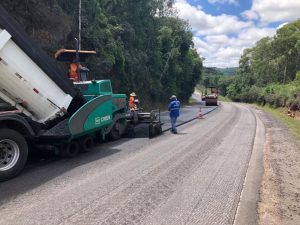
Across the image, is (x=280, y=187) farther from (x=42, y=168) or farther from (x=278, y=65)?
(x=278, y=65)

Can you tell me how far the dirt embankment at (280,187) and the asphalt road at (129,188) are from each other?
515mm

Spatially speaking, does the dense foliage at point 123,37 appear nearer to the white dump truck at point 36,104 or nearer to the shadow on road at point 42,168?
the white dump truck at point 36,104

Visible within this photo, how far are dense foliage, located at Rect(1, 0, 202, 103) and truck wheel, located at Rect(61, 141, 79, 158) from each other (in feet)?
32.1

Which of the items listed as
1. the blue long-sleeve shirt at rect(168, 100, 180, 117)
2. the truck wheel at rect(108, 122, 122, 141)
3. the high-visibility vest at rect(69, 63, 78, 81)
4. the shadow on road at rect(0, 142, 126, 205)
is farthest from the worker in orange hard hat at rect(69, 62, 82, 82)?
the blue long-sleeve shirt at rect(168, 100, 180, 117)

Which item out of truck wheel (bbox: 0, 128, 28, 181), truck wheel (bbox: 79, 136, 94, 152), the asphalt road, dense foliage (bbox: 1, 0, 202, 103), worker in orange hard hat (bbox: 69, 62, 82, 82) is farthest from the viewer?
dense foliage (bbox: 1, 0, 202, 103)

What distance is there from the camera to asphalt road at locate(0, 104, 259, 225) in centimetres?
554

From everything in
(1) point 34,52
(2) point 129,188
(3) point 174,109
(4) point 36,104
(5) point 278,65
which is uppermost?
(5) point 278,65

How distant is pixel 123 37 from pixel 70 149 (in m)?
25.0

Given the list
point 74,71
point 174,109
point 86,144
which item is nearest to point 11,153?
point 86,144

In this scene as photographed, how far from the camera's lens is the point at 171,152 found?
10898mm

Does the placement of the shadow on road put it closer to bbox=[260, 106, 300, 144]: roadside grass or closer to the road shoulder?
the road shoulder

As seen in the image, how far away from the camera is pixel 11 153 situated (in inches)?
300

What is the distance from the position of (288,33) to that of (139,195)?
63.5m

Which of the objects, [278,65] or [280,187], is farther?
[278,65]
